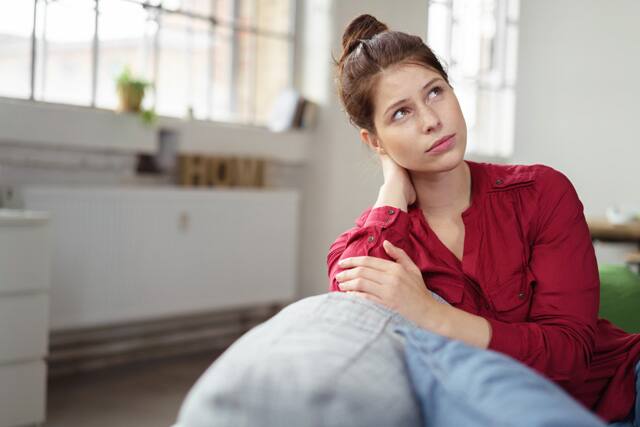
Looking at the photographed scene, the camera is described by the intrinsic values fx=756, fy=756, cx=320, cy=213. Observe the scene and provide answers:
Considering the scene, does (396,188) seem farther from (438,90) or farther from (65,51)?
(65,51)

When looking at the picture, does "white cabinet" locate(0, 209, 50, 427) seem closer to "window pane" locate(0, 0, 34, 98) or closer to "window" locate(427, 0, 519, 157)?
"window pane" locate(0, 0, 34, 98)

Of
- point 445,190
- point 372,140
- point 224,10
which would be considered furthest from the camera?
point 224,10

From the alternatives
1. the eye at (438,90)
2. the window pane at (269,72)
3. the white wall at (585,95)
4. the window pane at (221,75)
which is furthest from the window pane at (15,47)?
the white wall at (585,95)

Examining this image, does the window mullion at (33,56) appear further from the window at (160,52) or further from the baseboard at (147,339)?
the baseboard at (147,339)

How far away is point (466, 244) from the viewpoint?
1.49m

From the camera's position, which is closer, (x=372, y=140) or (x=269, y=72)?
(x=372, y=140)

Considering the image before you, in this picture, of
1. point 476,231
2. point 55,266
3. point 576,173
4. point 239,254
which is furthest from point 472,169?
point 576,173

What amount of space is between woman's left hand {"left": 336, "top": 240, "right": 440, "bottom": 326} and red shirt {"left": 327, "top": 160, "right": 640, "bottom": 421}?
6cm

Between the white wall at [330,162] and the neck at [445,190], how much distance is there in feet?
10.6

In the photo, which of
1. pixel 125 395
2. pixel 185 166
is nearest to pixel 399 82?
pixel 125 395

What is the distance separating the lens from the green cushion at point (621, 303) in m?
1.86

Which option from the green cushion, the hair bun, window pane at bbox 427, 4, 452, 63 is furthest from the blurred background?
the hair bun

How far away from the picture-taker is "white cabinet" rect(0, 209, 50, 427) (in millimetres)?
2826

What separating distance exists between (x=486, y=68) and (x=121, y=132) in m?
4.07
